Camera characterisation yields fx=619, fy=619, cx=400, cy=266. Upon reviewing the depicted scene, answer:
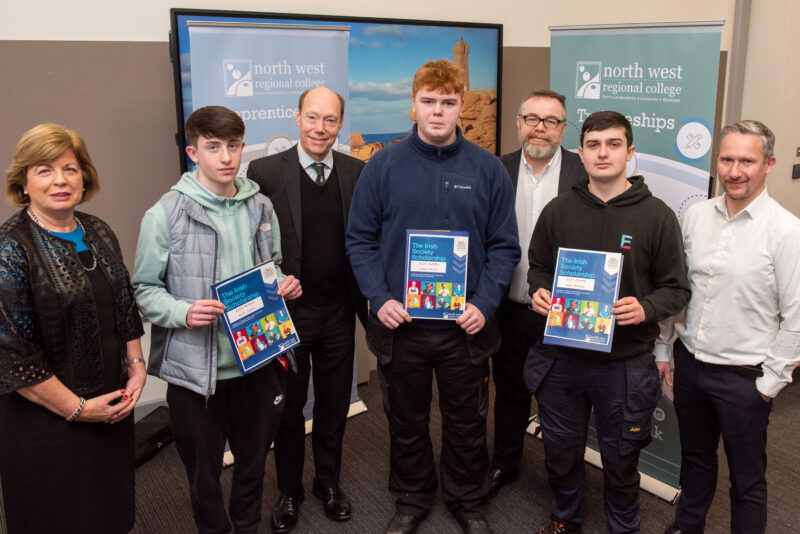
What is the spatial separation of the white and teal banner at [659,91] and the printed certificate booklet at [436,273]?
3.92ft

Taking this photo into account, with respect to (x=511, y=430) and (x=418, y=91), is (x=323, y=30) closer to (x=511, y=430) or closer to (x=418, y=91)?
(x=418, y=91)

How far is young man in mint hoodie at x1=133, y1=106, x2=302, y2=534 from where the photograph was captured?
2.05 metres

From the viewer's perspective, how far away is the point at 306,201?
2.49 meters

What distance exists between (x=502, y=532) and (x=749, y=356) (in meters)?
1.25

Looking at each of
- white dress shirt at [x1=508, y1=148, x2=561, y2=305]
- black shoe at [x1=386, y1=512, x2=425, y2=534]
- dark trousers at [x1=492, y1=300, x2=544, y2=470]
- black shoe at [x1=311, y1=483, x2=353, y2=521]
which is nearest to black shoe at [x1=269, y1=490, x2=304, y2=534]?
black shoe at [x1=311, y1=483, x2=353, y2=521]

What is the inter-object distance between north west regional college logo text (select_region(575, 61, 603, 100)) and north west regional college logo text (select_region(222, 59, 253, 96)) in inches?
65.6

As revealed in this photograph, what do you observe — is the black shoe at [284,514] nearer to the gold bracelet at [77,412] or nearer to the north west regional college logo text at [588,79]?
the gold bracelet at [77,412]

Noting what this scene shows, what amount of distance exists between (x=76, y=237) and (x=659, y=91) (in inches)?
97.4

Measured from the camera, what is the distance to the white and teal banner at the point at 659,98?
8.90 ft

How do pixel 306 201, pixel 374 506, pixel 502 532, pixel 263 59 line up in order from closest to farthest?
pixel 306 201, pixel 502 532, pixel 374 506, pixel 263 59

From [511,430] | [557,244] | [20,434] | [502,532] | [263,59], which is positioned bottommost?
[502,532]

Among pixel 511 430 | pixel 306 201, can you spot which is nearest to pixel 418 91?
pixel 306 201

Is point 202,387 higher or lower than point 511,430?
higher

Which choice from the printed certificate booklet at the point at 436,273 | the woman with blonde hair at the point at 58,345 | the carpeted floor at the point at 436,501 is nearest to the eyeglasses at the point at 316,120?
the printed certificate booklet at the point at 436,273
